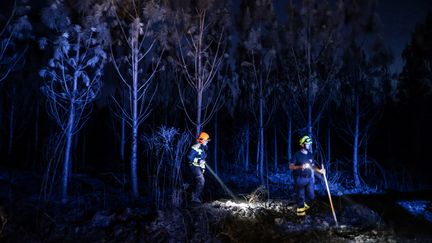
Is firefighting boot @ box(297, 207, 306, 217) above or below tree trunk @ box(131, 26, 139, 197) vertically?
below

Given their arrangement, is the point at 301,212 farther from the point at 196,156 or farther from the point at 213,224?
the point at 196,156

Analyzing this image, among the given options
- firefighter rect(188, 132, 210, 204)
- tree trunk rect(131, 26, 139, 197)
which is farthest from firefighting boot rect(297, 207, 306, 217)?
tree trunk rect(131, 26, 139, 197)

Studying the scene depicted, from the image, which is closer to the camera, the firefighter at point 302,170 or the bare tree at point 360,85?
the firefighter at point 302,170

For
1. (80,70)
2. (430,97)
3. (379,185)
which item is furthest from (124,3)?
(430,97)

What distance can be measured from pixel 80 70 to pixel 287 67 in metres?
9.79

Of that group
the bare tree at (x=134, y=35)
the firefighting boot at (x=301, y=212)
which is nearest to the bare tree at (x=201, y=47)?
the bare tree at (x=134, y=35)

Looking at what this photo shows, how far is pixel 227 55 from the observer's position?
1306 centimetres

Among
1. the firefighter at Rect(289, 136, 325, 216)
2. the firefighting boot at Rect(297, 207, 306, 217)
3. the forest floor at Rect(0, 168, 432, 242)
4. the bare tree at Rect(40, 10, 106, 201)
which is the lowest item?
the forest floor at Rect(0, 168, 432, 242)

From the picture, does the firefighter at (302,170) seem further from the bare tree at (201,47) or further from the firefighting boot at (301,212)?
the bare tree at (201,47)

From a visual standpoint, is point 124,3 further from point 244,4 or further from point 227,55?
point 244,4

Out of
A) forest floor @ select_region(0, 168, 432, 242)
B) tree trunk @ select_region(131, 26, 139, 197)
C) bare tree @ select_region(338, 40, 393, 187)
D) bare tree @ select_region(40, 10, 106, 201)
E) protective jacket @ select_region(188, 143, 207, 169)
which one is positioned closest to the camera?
forest floor @ select_region(0, 168, 432, 242)

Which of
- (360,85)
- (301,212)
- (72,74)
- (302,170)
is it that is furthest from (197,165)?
(360,85)

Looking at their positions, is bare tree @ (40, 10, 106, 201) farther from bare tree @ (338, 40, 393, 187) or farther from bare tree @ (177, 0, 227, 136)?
bare tree @ (338, 40, 393, 187)

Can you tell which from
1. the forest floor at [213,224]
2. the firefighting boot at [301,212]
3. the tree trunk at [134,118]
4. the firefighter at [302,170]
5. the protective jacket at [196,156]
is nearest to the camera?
the forest floor at [213,224]
